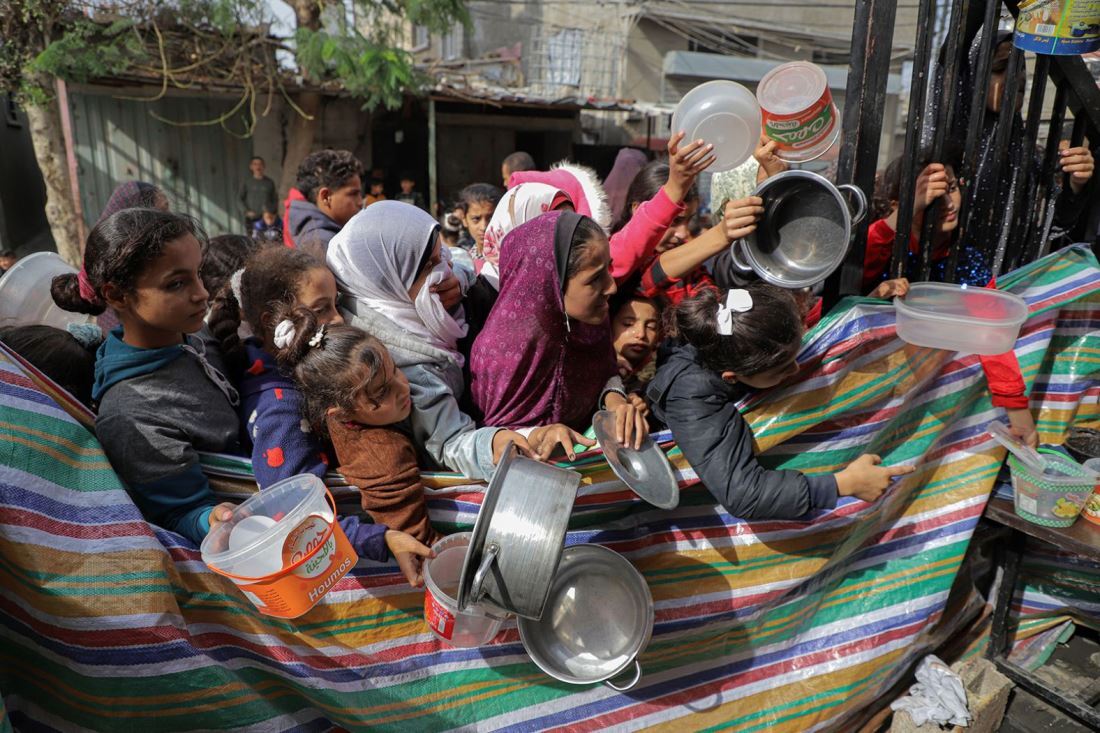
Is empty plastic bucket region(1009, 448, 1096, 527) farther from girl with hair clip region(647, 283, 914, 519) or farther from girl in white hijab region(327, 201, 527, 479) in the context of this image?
girl in white hijab region(327, 201, 527, 479)

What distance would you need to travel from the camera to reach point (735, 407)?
1.97 m

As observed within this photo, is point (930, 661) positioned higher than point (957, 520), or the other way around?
point (957, 520)

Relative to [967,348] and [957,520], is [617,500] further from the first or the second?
[957,520]

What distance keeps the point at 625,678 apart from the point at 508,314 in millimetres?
1112

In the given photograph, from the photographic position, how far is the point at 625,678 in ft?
6.42

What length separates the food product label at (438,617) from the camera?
1588 millimetres

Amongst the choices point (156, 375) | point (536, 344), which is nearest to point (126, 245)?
point (156, 375)

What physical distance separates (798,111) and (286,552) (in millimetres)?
1964

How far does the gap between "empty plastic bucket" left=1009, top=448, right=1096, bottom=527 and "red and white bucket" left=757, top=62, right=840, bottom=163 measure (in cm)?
125

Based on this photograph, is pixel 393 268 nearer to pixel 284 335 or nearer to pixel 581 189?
pixel 284 335

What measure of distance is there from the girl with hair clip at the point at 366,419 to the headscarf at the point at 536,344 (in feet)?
1.13

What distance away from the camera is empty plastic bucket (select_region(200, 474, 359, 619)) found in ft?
4.65

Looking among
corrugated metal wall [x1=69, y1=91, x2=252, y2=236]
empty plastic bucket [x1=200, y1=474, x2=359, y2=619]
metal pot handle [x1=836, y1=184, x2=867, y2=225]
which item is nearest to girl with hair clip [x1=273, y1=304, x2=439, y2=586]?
empty plastic bucket [x1=200, y1=474, x2=359, y2=619]

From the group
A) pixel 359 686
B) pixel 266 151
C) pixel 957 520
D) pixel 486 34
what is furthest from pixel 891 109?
pixel 359 686
